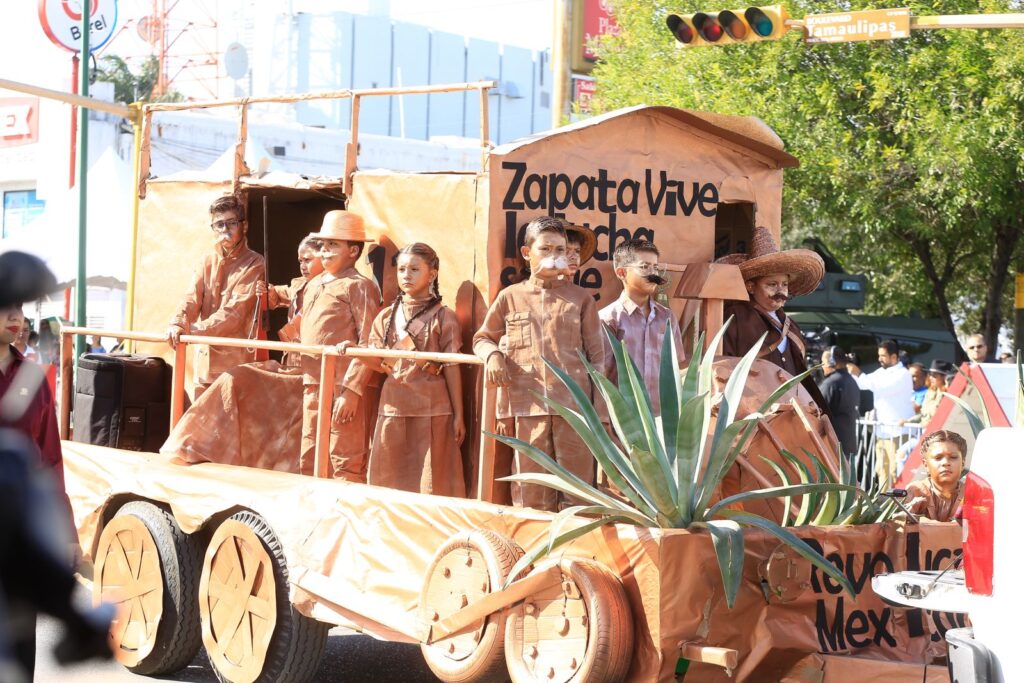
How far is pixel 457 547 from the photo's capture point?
587 centimetres

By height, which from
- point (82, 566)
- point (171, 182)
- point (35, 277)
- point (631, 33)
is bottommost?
point (82, 566)

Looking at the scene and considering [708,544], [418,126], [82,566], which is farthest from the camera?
[418,126]

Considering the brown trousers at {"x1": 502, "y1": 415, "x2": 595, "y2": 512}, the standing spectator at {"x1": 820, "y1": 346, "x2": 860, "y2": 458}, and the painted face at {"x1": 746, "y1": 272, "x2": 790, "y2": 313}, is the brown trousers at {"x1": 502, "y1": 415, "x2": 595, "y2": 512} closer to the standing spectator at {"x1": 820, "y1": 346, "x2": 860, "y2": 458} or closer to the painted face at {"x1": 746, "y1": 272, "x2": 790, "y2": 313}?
the painted face at {"x1": 746, "y1": 272, "x2": 790, "y2": 313}

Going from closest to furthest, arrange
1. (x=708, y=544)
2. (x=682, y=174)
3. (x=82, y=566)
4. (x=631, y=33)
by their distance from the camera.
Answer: (x=82, y=566) < (x=708, y=544) < (x=682, y=174) < (x=631, y=33)

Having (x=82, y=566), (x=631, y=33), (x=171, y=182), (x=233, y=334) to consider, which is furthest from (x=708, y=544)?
(x=631, y=33)

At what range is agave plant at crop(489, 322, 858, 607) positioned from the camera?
5.35 m

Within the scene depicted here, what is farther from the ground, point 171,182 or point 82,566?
point 171,182

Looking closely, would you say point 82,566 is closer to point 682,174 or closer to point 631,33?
point 682,174

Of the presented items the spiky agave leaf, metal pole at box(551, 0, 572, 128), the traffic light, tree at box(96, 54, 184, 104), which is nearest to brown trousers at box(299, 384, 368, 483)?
the spiky agave leaf

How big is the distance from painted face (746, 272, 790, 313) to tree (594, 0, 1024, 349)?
10716 mm

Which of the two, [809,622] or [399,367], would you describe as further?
[399,367]

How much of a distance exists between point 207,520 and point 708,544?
3086 millimetres

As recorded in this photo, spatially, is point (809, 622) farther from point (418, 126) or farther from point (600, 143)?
point (418, 126)

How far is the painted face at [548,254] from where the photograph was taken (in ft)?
23.3
